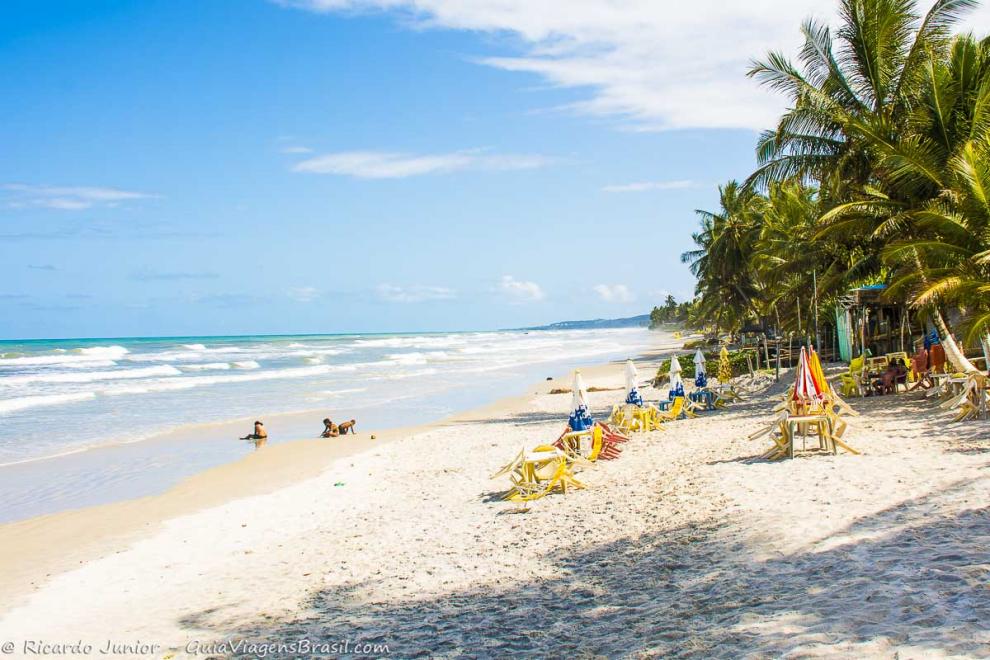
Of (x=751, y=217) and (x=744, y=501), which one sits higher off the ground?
(x=751, y=217)

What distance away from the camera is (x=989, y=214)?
10.6 meters

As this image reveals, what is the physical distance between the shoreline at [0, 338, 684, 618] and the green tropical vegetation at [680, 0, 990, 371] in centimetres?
1020

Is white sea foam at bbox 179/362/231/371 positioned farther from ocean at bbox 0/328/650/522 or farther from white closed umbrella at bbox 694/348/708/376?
white closed umbrella at bbox 694/348/708/376

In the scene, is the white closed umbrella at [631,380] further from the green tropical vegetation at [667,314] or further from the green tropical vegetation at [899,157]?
the green tropical vegetation at [667,314]

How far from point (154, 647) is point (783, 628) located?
14.6ft

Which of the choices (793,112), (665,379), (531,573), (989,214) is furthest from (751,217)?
(531,573)

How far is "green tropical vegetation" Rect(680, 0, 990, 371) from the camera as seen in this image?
1093 centimetres

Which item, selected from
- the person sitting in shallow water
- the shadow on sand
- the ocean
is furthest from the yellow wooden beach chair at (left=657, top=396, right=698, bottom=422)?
the person sitting in shallow water

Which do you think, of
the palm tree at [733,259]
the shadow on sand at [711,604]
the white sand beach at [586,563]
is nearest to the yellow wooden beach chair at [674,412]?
the white sand beach at [586,563]

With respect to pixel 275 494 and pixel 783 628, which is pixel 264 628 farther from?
pixel 275 494

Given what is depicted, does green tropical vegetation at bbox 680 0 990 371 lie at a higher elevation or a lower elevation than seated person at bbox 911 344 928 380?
higher

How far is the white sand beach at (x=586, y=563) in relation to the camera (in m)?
4.47

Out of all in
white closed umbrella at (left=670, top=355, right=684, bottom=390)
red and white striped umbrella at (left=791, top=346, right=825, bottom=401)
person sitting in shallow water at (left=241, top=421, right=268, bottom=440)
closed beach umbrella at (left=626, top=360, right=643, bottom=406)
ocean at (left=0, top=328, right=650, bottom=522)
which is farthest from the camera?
person sitting in shallow water at (left=241, top=421, right=268, bottom=440)

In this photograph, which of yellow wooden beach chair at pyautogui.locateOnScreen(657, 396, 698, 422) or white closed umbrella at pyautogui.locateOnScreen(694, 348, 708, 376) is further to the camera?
white closed umbrella at pyautogui.locateOnScreen(694, 348, 708, 376)
